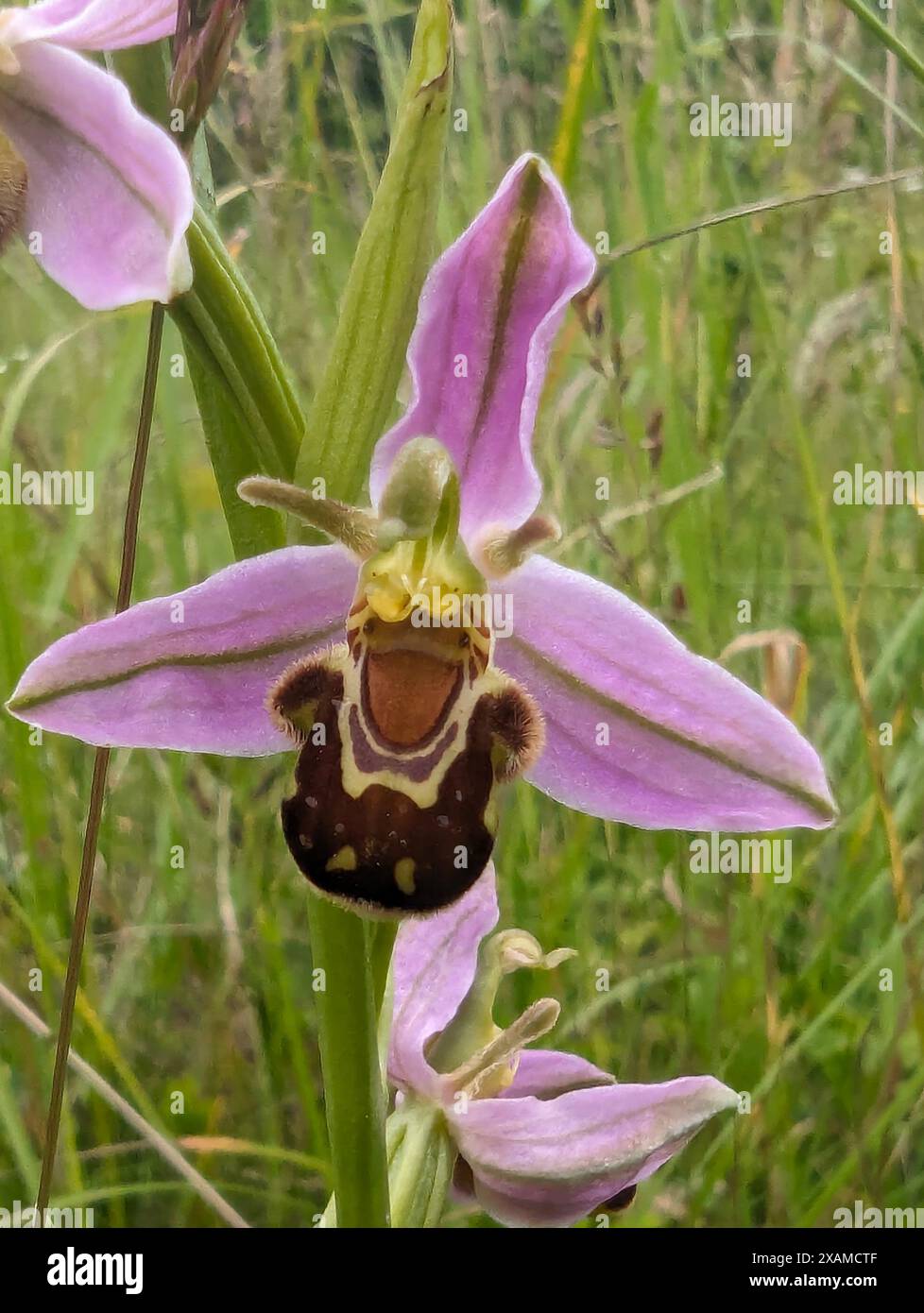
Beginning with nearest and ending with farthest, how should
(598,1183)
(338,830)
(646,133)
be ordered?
(338,830)
(598,1183)
(646,133)

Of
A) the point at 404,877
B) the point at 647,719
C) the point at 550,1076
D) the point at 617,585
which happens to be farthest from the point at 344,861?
the point at 617,585

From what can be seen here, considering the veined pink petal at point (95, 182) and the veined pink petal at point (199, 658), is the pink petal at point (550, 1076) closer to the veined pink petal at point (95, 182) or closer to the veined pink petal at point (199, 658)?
the veined pink petal at point (199, 658)

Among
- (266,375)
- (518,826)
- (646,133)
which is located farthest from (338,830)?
(646,133)

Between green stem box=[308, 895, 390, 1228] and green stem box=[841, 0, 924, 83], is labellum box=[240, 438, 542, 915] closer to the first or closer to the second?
green stem box=[308, 895, 390, 1228]

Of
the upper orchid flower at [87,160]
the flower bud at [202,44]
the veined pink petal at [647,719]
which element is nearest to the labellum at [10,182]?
the upper orchid flower at [87,160]
